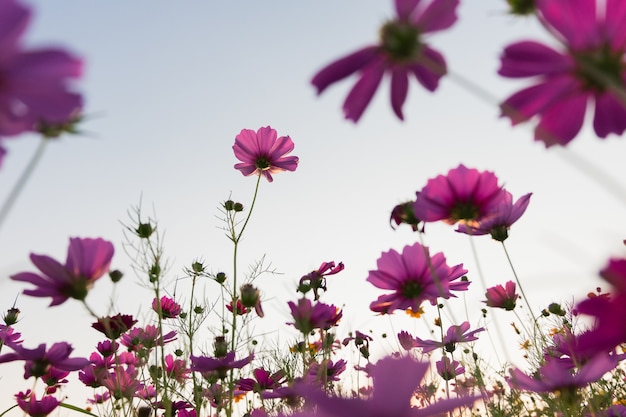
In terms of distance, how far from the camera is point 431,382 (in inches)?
74.2

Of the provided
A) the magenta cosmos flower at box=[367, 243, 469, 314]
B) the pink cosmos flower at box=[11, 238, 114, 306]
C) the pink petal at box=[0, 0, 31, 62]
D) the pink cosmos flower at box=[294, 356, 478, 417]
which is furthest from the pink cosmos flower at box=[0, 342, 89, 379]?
the pink cosmos flower at box=[294, 356, 478, 417]

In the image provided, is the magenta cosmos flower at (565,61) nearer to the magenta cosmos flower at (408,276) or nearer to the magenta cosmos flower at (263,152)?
the magenta cosmos flower at (408,276)

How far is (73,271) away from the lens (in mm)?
792

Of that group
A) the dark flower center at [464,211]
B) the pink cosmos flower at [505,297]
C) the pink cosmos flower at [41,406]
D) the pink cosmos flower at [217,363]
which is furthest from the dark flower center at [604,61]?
the pink cosmos flower at [41,406]

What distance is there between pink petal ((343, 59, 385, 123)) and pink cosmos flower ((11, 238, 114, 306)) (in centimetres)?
51

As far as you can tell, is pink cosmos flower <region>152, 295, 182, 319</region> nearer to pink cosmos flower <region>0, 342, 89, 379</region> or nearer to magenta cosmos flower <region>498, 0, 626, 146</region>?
pink cosmos flower <region>0, 342, 89, 379</region>

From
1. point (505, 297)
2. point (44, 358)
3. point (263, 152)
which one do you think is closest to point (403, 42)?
point (44, 358)

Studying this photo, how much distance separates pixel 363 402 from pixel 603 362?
513 millimetres

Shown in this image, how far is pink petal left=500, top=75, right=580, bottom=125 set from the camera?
435mm

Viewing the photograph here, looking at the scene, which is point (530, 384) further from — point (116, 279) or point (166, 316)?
point (166, 316)

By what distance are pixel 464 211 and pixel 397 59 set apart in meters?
0.39

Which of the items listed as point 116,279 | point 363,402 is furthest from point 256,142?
point 363,402

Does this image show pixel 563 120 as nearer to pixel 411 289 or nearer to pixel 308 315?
pixel 411 289

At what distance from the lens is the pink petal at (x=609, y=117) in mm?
483
